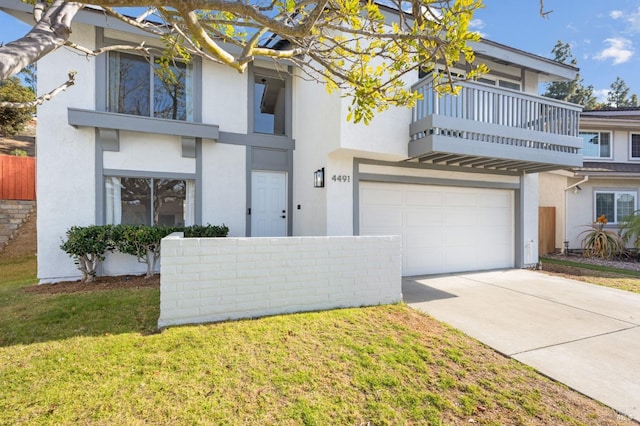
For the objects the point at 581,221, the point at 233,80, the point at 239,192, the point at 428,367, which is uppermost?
the point at 233,80

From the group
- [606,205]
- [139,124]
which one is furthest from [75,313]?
[606,205]

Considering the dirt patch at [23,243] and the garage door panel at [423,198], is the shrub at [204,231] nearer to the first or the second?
the garage door panel at [423,198]

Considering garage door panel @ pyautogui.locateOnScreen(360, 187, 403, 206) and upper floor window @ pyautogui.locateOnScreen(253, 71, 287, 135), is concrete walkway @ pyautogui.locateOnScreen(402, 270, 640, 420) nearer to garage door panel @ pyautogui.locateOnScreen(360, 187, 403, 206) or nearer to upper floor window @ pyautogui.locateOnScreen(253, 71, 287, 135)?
garage door panel @ pyautogui.locateOnScreen(360, 187, 403, 206)

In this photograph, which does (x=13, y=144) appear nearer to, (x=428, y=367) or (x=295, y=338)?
(x=295, y=338)

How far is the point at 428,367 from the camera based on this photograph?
3.28m

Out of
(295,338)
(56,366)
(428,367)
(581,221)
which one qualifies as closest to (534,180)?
(581,221)

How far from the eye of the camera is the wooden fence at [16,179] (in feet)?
34.4

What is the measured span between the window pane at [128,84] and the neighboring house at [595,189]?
14.4 m

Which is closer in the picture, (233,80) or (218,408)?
(218,408)

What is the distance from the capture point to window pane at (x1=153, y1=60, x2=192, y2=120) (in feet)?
24.4

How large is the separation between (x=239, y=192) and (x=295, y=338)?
5.07 m

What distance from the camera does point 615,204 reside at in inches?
500

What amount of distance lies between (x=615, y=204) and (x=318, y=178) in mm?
13780

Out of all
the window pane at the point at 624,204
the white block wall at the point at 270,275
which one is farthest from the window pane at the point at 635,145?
the white block wall at the point at 270,275
